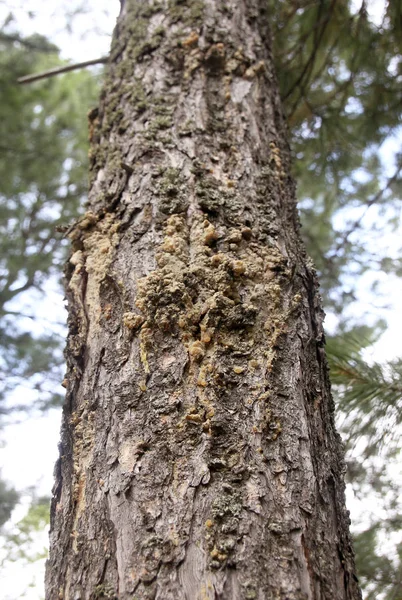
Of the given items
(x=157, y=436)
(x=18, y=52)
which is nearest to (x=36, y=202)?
(x=18, y=52)

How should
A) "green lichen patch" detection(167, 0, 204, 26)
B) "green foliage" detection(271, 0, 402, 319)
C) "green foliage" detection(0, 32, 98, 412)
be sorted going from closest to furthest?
"green lichen patch" detection(167, 0, 204, 26), "green foliage" detection(271, 0, 402, 319), "green foliage" detection(0, 32, 98, 412)

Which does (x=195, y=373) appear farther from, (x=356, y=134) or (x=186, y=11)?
(x=356, y=134)

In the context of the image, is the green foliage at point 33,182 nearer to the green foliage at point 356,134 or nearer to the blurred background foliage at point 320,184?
the blurred background foliage at point 320,184

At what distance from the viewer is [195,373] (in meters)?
0.87

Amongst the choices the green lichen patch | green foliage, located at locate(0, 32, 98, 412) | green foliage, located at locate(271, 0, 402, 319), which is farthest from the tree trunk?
green foliage, located at locate(0, 32, 98, 412)

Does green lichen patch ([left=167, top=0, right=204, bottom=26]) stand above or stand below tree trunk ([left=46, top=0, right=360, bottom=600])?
above

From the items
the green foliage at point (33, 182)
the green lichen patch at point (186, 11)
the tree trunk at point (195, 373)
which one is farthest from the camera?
the green foliage at point (33, 182)

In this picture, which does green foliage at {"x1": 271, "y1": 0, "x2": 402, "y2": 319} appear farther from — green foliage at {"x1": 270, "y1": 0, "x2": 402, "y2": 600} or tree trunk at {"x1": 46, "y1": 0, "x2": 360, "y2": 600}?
tree trunk at {"x1": 46, "y1": 0, "x2": 360, "y2": 600}

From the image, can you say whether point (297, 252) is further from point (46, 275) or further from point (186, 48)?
point (46, 275)

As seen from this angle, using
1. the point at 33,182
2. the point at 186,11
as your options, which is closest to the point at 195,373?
the point at 186,11

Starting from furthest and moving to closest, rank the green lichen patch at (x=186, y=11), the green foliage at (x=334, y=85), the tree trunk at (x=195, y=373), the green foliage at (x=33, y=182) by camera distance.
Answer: the green foliage at (x=33, y=182), the green foliage at (x=334, y=85), the green lichen patch at (x=186, y=11), the tree trunk at (x=195, y=373)

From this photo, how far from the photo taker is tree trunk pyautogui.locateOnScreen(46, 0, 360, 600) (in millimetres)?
719

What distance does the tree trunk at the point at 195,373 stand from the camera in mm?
719

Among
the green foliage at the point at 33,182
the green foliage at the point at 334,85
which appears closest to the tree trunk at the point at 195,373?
the green foliage at the point at 334,85
